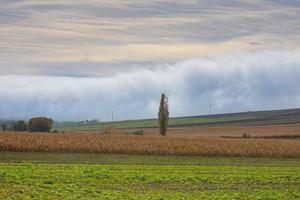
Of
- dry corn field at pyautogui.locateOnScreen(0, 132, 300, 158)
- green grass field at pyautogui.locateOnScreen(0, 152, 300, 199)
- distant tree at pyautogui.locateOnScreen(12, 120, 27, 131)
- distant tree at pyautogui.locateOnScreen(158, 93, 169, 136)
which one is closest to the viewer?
green grass field at pyautogui.locateOnScreen(0, 152, 300, 199)

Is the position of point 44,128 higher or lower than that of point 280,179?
higher

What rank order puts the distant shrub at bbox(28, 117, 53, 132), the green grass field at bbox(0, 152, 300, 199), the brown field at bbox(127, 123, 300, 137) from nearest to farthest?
1. the green grass field at bbox(0, 152, 300, 199)
2. the distant shrub at bbox(28, 117, 53, 132)
3. the brown field at bbox(127, 123, 300, 137)

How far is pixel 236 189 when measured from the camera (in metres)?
34.6

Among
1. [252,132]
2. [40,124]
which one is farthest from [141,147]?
[252,132]

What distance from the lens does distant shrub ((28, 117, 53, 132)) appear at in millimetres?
134125

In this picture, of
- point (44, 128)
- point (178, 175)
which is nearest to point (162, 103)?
point (44, 128)

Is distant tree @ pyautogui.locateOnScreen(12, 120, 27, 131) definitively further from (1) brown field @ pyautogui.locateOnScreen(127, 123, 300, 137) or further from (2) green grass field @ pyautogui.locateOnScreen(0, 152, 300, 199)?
(2) green grass field @ pyautogui.locateOnScreen(0, 152, 300, 199)

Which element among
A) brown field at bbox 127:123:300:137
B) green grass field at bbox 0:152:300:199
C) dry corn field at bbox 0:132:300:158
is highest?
brown field at bbox 127:123:300:137

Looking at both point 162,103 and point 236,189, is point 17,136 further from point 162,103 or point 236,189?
point 162,103

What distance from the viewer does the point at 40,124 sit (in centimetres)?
A: 13438

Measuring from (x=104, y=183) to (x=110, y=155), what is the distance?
97.7 ft

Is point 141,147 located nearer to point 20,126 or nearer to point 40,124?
point 40,124

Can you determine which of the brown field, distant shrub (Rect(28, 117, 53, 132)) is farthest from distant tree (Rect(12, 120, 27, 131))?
the brown field

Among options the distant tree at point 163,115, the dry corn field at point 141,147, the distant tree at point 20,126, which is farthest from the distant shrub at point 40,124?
the dry corn field at point 141,147
